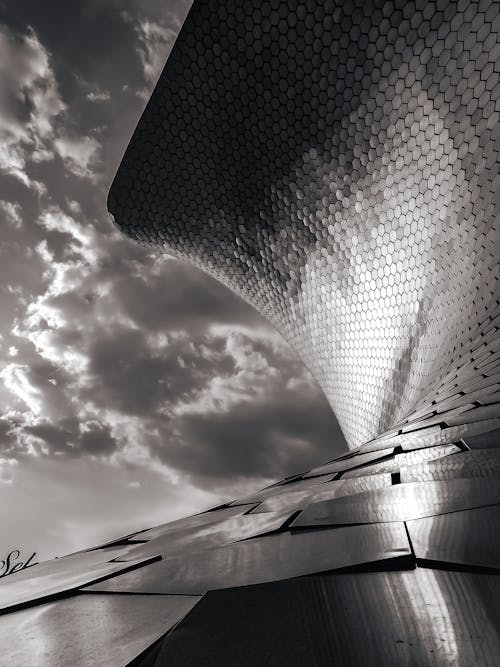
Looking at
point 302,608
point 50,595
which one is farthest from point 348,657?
point 50,595

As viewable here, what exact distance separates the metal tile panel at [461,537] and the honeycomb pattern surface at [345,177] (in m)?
4.89

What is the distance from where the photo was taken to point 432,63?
908 cm

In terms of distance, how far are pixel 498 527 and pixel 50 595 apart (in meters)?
1.51

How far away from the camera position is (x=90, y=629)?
1214 mm

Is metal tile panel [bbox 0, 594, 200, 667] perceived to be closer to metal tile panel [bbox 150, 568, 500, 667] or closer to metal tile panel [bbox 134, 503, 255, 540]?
metal tile panel [bbox 150, 568, 500, 667]

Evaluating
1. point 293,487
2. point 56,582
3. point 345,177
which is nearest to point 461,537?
point 56,582

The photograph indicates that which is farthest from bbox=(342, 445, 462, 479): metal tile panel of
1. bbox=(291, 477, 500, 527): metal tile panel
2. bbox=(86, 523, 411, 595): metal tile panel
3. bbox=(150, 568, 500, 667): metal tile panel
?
bbox=(150, 568, 500, 667): metal tile panel

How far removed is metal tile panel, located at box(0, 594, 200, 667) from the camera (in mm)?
1026

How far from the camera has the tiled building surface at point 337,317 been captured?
40.5 inches

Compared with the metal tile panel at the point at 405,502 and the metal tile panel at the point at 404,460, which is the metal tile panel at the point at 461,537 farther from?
the metal tile panel at the point at 404,460

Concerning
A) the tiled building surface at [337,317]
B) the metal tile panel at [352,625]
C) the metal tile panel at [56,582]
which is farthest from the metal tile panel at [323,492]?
the metal tile panel at [352,625]

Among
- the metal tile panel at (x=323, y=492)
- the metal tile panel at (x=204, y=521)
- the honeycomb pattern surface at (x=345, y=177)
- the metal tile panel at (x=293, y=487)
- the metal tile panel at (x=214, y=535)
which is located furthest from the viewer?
the honeycomb pattern surface at (x=345, y=177)

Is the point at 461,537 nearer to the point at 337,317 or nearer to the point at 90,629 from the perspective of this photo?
the point at 90,629

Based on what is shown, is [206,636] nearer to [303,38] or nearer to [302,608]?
[302,608]
